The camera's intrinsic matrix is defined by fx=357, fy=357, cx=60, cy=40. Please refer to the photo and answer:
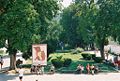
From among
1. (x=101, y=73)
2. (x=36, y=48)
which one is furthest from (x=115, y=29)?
(x=36, y=48)

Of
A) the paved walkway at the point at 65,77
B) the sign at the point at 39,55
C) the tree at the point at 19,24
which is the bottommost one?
the paved walkway at the point at 65,77

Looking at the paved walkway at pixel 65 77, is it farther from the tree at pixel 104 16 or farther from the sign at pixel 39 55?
the tree at pixel 104 16

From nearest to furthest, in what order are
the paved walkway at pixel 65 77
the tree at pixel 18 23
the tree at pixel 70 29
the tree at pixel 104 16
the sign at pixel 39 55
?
the sign at pixel 39 55
the paved walkway at pixel 65 77
the tree at pixel 18 23
the tree at pixel 104 16
the tree at pixel 70 29

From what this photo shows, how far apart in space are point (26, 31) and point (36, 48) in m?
12.5

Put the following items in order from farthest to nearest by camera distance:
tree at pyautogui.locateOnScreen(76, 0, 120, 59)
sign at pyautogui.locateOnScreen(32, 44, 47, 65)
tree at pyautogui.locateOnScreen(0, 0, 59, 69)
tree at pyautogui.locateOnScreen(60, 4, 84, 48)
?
tree at pyautogui.locateOnScreen(60, 4, 84, 48), tree at pyautogui.locateOnScreen(76, 0, 120, 59), tree at pyautogui.locateOnScreen(0, 0, 59, 69), sign at pyautogui.locateOnScreen(32, 44, 47, 65)

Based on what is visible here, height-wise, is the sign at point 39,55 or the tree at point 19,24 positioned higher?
the tree at point 19,24

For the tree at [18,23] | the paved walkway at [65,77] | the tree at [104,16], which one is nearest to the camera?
the paved walkway at [65,77]

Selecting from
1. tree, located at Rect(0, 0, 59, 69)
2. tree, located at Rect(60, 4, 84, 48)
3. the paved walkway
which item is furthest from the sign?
tree, located at Rect(60, 4, 84, 48)

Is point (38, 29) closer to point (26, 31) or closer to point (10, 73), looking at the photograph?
point (26, 31)

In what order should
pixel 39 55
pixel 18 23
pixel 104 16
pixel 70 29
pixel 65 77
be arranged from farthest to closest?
1. pixel 70 29
2. pixel 104 16
3. pixel 18 23
4. pixel 65 77
5. pixel 39 55

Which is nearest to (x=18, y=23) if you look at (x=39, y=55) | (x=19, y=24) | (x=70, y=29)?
(x=19, y=24)

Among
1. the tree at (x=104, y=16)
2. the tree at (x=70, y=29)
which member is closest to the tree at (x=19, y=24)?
the tree at (x=104, y=16)

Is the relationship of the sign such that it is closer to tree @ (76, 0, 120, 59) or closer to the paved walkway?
the paved walkway

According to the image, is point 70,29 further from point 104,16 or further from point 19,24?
point 19,24
